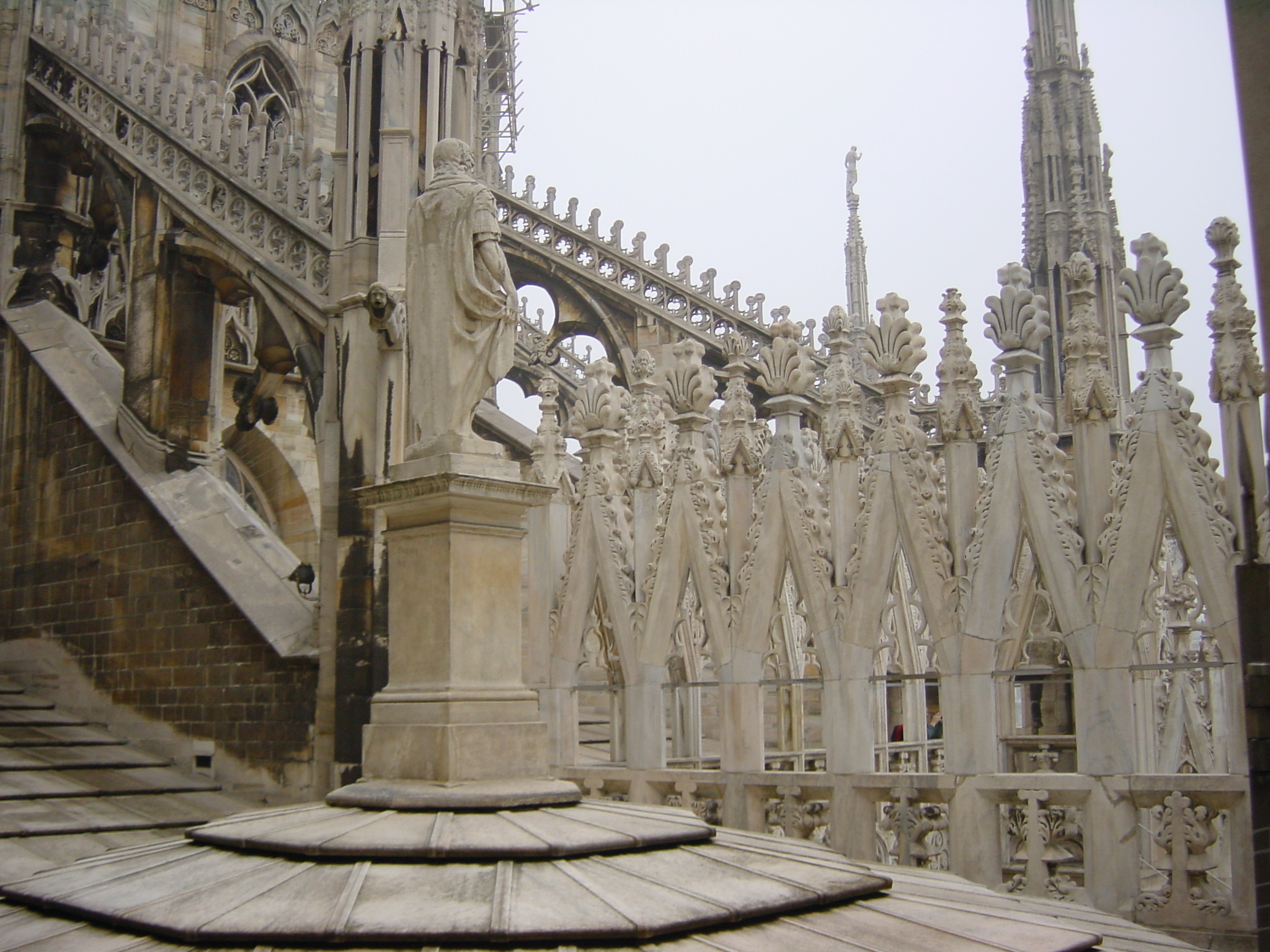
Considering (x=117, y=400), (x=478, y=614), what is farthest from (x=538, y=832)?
(x=117, y=400)

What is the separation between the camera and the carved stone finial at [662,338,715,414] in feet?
31.2

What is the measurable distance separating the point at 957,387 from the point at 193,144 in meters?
9.53

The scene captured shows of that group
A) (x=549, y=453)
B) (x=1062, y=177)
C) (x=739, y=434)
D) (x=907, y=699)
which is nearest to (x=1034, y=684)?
(x=907, y=699)

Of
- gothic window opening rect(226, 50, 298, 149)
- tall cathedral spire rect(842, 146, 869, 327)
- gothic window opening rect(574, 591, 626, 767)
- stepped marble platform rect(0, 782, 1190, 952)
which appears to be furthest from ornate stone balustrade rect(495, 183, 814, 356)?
tall cathedral spire rect(842, 146, 869, 327)

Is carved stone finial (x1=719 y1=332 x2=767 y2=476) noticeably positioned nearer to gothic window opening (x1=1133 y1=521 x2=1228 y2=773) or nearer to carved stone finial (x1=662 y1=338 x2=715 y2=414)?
carved stone finial (x1=662 y1=338 x2=715 y2=414)

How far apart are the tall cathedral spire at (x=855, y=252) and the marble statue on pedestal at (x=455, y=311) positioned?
35298mm

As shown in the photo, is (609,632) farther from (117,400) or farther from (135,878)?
(117,400)

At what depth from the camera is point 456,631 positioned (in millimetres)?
6645

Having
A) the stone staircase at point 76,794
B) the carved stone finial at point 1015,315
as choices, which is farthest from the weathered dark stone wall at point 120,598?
the carved stone finial at point 1015,315

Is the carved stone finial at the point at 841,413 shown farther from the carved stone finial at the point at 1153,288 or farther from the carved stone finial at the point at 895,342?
the carved stone finial at the point at 1153,288

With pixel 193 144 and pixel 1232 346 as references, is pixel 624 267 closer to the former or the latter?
pixel 193 144

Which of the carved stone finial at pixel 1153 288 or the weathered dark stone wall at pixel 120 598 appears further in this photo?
the weathered dark stone wall at pixel 120 598

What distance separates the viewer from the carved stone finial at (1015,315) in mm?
7906

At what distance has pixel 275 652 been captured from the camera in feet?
38.9
